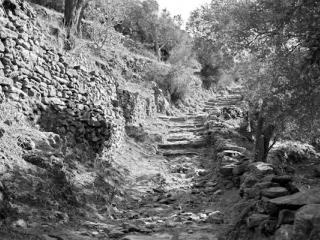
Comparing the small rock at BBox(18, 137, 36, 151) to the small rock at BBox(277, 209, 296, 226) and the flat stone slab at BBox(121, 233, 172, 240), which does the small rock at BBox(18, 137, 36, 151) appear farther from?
the small rock at BBox(277, 209, 296, 226)

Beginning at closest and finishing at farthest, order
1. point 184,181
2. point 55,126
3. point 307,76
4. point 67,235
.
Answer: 1. point 67,235
2. point 307,76
3. point 55,126
4. point 184,181

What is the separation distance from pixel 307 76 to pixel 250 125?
10898mm

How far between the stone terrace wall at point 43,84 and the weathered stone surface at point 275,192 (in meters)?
5.17

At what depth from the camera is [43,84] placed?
1021 cm

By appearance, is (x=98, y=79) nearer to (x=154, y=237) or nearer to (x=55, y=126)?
(x=55, y=126)

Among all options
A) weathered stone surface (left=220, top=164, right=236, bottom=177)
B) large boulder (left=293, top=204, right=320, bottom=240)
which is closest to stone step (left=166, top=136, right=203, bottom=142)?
weathered stone surface (left=220, top=164, right=236, bottom=177)

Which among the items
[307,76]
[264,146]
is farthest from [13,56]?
[264,146]

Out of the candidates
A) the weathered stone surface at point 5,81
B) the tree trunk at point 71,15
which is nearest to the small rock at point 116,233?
the weathered stone surface at point 5,81

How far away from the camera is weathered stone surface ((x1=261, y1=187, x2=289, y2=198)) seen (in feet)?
21.4

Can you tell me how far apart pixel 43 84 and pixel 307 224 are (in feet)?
25.3

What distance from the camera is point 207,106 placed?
1090 inches

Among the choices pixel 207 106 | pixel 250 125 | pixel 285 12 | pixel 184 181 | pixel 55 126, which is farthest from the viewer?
pixel 207 106

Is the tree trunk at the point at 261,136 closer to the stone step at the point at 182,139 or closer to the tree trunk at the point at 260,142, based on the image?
the tree trunk at the point at 260,142

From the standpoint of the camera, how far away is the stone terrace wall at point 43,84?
9.37 metres
